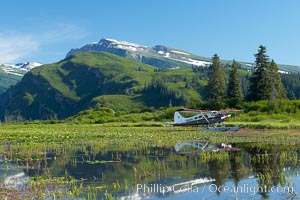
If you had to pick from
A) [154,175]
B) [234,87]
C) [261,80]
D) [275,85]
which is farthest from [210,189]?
[234,87]

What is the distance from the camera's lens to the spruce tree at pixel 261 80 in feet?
286

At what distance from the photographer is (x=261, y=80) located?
87.3 metres

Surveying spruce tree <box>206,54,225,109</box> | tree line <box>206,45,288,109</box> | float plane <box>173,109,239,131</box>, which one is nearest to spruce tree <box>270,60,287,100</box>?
tree line <box>206,45,288,109</box>

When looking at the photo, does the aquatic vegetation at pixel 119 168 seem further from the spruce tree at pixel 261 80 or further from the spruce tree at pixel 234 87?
the spruce tree at pixel 234 87

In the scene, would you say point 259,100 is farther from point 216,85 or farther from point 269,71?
point 216,85

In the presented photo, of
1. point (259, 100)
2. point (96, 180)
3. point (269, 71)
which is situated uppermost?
point (269, 71)

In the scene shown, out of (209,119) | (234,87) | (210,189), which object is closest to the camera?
(210,189)

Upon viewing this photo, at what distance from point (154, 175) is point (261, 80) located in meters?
70.7

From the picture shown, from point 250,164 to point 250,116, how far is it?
5316 cm

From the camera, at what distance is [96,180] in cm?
2022

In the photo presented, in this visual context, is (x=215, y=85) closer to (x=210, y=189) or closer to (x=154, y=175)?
(x=154, y=175)

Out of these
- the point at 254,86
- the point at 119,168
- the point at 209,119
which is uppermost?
the point at 254,86

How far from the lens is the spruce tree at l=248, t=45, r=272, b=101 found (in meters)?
87.2

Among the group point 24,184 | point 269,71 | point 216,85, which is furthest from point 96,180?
point 216,85
